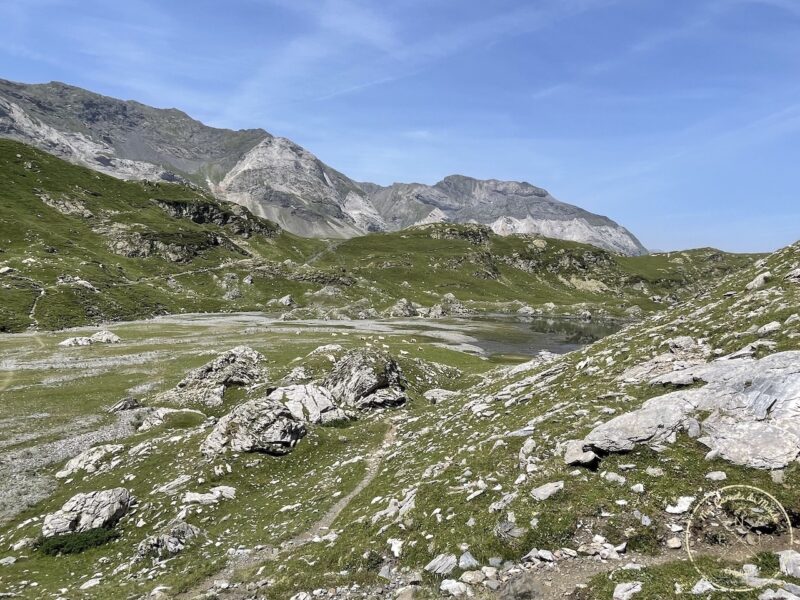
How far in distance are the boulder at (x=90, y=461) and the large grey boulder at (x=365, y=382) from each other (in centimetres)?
1889

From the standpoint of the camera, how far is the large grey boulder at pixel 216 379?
48656 millimetres

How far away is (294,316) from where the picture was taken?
542 ft

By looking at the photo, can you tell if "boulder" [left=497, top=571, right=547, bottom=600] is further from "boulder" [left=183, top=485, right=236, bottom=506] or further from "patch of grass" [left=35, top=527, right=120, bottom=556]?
"patch of grass" [left=35, top=527, right=120, bottom=556]

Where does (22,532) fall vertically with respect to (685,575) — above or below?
below

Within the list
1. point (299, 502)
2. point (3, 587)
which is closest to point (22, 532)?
point (3, 587)

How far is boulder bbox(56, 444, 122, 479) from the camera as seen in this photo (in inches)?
1305

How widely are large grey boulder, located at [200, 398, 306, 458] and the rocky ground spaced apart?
14 centimetres

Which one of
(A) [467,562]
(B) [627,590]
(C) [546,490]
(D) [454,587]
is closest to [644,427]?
(C) [546,490]

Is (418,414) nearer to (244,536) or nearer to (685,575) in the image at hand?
(244,536)

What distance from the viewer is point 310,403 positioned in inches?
1486

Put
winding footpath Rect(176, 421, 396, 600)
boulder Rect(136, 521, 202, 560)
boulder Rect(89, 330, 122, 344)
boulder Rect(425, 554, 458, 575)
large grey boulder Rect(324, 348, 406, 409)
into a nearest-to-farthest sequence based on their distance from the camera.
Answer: boulder Rect(425, 554, 458, 575) → winding footpath Rect(176, 421, 396, 600) → boulder Rect(136, 521, 202, 560) → large grey boulder Rect(324, 348, 406, 409) → boulder Rect(89, 330, 122, 344)

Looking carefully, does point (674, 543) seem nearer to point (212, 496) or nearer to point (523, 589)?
point (523, 589)

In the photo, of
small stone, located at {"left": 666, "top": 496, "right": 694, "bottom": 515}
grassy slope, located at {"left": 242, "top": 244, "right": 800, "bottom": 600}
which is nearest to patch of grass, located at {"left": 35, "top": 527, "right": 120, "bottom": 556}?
grassy slope, located at {"left": 242, "top": 244, "right": 800, "bottom": 600}

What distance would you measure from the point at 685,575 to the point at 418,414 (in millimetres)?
28554
